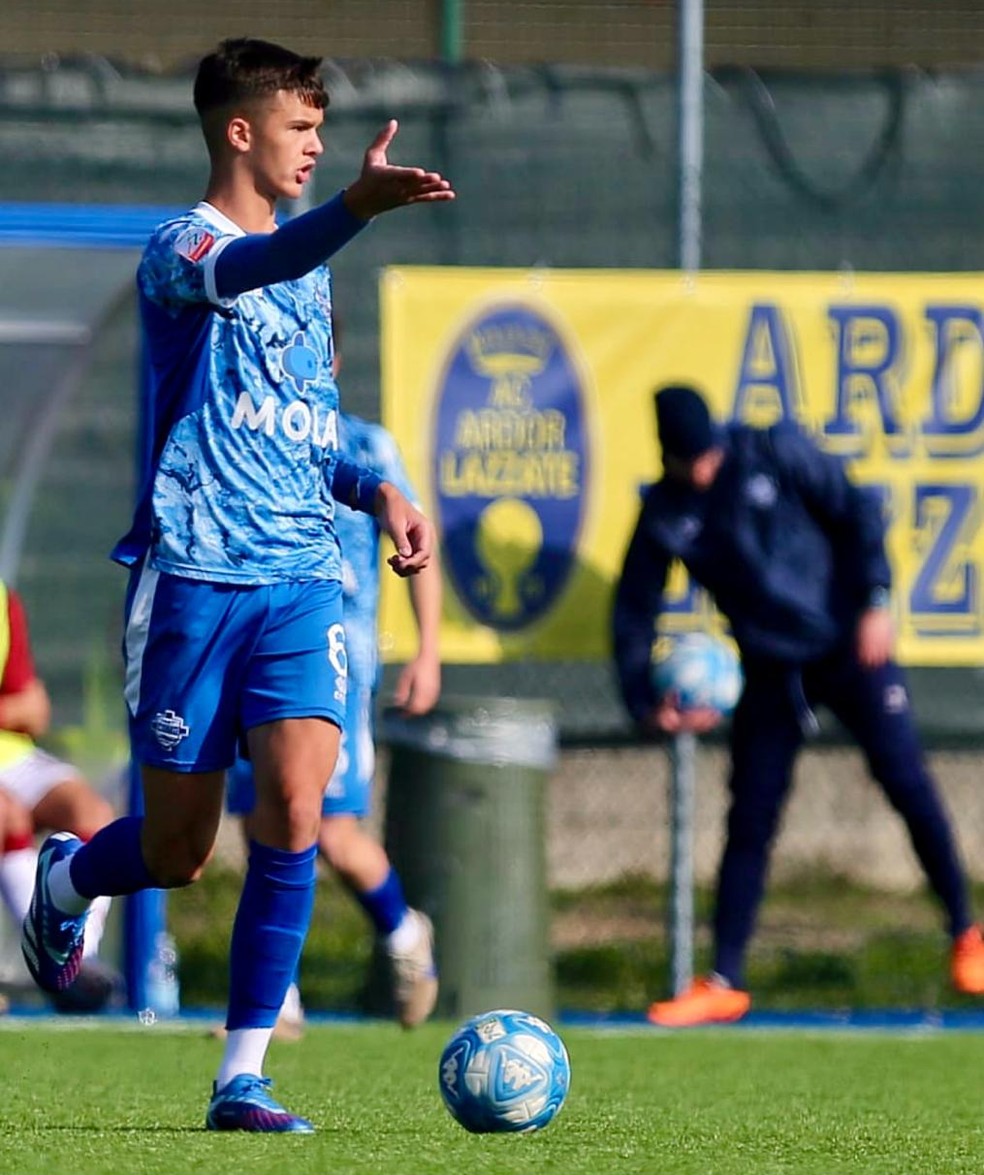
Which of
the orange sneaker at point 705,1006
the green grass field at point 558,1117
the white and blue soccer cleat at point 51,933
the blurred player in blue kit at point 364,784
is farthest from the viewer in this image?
the orange sneaker at point 705,1006

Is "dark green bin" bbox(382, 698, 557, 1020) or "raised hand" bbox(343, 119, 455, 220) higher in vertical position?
"raised hand" bbox(343, 119, 455, 220)

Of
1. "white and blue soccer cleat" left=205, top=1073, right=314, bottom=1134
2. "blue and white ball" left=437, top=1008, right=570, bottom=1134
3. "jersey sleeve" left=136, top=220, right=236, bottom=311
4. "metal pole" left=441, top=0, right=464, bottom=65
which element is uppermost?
"metal pole" left=441, top=0, right=464, bottom=65

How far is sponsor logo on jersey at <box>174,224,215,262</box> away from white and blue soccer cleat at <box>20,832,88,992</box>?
1.26 m

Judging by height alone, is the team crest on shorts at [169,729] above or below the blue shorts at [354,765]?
above

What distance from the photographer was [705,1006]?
8.48m

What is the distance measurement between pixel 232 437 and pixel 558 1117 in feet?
5.05

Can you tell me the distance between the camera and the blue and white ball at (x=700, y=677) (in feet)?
28.4

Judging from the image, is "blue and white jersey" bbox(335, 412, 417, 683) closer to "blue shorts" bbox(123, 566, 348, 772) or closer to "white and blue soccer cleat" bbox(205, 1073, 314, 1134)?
"blue shorts" bbox(123, 566, 348, 772)

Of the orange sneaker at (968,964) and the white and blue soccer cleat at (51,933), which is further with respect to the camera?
the orange sneaker at (968,964)

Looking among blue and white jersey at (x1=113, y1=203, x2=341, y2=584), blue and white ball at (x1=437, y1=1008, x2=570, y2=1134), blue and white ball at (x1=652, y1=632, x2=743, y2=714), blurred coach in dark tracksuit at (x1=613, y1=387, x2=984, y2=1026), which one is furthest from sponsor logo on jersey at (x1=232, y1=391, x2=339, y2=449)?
blue and white ball at (x1=652, y1=632, x2=743, y2=714)

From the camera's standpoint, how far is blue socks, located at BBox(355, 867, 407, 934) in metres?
7.55

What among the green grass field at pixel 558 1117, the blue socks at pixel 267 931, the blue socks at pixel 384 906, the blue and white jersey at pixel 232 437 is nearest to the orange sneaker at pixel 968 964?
the green grass field at pixel 558 1117

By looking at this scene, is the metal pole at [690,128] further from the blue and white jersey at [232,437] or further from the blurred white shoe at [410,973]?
the blue and white jersey at [232,437]

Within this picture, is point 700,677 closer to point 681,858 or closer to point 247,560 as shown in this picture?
point 681,858
